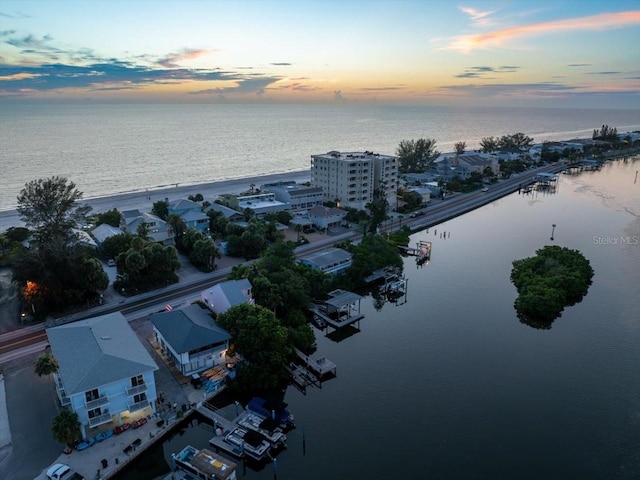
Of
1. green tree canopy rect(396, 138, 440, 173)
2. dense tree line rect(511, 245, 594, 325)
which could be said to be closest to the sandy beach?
green tree canopy rect(396, 138, 440, 173)

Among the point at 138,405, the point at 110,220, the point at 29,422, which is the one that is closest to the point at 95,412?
the point at 138,405

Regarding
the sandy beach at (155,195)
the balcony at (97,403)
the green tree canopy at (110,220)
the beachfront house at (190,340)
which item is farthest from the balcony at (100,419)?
the sandy beach at (155,195)

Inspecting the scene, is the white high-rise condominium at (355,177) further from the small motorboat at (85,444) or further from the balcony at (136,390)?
the small motorboat at (85,444)

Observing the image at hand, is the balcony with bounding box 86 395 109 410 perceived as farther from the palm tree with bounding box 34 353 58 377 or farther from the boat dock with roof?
the boat dock with roof

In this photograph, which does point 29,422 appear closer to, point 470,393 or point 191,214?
point 470,393

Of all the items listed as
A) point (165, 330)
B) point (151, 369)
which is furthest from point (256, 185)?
point (151, 369)

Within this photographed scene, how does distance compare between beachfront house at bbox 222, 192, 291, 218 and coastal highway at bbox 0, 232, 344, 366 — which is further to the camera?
beachfront house at bbox 222, 192, 291, 218

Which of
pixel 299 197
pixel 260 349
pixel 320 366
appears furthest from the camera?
pixel 299 197
